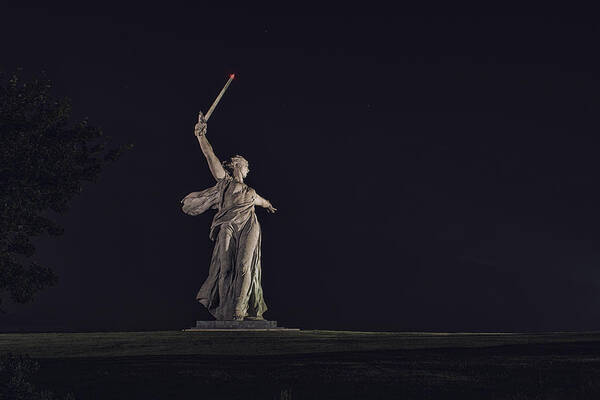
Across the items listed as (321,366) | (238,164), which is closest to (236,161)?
(238,164)

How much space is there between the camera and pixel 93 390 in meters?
13.2

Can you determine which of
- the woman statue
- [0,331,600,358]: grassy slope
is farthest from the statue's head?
[0,331,600,358]: grassy slope

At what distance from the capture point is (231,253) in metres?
25.5

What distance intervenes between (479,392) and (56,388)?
659 centimetres

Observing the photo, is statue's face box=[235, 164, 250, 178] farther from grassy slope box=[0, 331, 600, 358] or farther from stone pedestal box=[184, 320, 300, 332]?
grassy slope box=[0, 331, 600, 358]

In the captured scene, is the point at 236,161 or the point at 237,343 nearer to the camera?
the point at 237,343

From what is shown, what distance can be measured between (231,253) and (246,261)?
61 cm

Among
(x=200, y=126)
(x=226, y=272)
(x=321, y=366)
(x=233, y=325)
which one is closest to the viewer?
(x=321, y=366)

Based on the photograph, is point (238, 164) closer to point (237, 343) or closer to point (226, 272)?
point (226, 272)

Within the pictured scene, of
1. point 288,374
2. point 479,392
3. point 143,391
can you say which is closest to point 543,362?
point 479,392

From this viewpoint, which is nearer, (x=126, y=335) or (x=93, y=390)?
(x=93, y=390)

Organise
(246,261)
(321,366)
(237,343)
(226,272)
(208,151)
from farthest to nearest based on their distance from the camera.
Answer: (226,272), (246,261), (208,151), (237,343), (321,366)

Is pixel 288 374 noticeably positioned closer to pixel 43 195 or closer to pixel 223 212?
pixel 43 195

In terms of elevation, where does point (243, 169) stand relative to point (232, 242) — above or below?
above
